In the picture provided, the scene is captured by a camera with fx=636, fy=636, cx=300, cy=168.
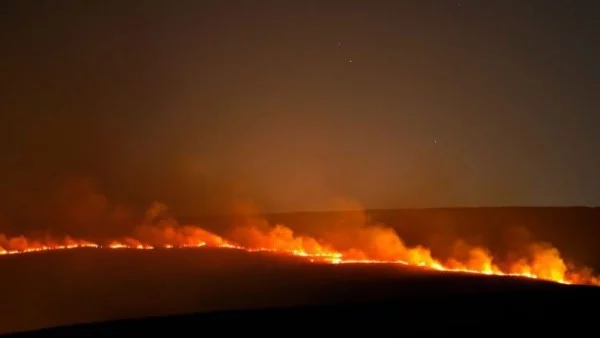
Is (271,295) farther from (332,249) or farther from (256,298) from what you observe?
(332,249)

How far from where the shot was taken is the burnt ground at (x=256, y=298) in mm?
18172

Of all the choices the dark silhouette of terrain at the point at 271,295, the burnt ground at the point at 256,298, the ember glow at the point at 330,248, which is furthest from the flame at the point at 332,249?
the burnt ground at the point at 256,298

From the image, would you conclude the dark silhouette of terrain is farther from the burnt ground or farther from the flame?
the flame

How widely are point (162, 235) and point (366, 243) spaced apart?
58.4 ft

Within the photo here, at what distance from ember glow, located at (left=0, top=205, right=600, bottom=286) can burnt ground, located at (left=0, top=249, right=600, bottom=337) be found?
363cm

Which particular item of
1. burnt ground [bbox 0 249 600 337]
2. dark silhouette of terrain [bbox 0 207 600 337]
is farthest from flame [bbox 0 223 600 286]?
burnt ground [bbox 0 249 600 337]

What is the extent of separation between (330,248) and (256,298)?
24550mm

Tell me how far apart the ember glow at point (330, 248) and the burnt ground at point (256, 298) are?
11.9 ft

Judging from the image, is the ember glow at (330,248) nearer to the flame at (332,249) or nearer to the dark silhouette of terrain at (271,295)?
the flame at (332,249)

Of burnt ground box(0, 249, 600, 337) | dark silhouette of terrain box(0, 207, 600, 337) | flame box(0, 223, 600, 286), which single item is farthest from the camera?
flame box(0, 223, 600, 286)

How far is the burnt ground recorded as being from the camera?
18172mm

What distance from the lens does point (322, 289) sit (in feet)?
102

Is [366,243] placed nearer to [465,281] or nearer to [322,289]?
[465,281]

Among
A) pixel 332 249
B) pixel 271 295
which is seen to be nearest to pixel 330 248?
pixel 332 249
